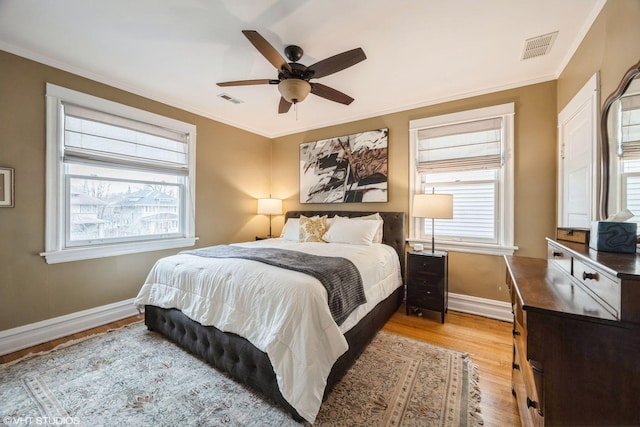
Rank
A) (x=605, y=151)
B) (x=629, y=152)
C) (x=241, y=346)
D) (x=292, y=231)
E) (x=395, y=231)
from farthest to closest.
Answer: (x=292, y=231) < (x=395, y=231) < (x=241, y=346) < (x=605, y=151) < (x=629, y=152)

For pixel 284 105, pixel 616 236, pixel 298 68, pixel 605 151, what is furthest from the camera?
pixel 284 105

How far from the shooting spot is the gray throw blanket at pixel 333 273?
1.75 meters

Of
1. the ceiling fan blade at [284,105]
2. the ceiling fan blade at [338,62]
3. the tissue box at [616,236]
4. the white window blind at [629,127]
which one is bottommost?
the tissue box at [616,236]

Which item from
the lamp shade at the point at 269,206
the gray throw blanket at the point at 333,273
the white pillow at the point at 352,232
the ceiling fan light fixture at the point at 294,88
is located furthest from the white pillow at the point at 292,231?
the ceiling fan light fixture at the point at 294,88

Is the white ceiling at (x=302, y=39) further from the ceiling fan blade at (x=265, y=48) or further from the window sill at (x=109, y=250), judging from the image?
the window sill at (x=109, y=250)

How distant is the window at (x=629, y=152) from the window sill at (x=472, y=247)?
161cm

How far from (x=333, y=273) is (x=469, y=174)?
2314 millimetres

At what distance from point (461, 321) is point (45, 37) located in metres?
4.81

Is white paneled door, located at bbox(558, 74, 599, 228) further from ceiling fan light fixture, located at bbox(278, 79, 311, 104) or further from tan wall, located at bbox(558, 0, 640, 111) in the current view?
ceiling fan light fixture, located at bbox(278, 79, 311, 104)

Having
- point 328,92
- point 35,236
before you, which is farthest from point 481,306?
point 35,236

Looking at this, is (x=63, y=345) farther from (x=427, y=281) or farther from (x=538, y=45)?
(x=538, y=45)

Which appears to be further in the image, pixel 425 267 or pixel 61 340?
pixel 425 267

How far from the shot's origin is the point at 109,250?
2824 mm

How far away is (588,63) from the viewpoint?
6.40 feet
